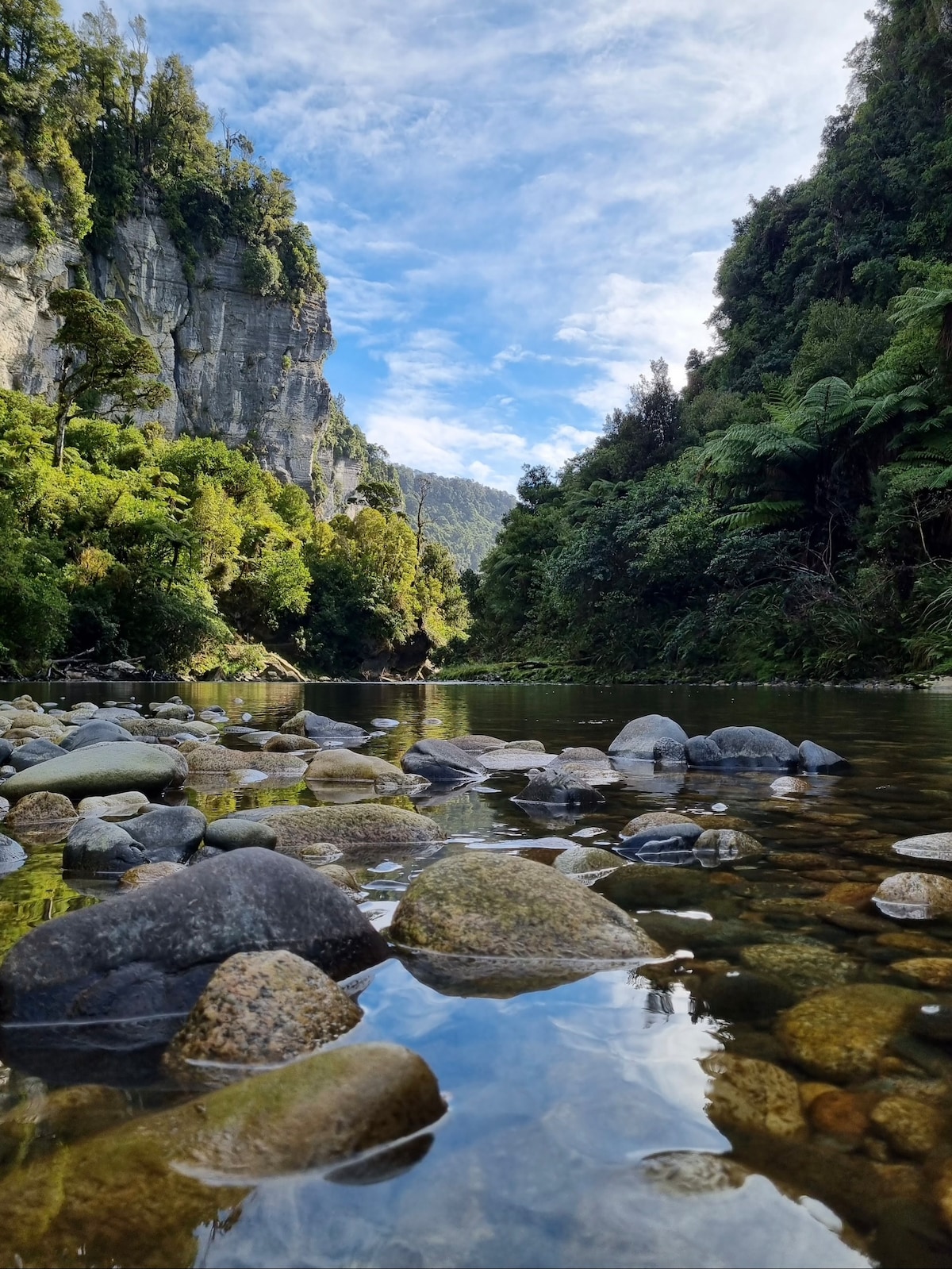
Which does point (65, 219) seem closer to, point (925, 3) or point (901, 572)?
point (925, 3)

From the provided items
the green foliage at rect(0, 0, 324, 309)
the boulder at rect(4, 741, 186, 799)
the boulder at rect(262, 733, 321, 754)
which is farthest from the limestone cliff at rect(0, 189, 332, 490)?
the boulder at rect(4, 741, 186, 799)

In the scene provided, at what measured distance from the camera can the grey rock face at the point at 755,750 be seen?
4801mm

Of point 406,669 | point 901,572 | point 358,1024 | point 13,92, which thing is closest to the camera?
point 358,1024

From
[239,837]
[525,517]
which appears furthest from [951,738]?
[525,517]

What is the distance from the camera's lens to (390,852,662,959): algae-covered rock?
5.71ft

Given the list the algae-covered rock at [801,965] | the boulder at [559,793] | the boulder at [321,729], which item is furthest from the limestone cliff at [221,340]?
the algae-covered rock at [801,965]

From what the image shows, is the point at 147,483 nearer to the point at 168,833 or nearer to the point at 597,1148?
the point at 168,833

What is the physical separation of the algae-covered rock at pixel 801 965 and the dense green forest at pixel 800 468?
1343cm

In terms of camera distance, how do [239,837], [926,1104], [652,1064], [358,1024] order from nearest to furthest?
[926,1104] < [652,1064] < [358,1024] < [239,837]

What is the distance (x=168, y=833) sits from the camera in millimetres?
2629

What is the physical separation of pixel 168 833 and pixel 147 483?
1028 inches

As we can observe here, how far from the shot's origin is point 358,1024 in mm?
1400

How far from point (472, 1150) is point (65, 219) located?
49.4m

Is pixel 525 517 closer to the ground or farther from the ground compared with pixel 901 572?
farther from the ground
